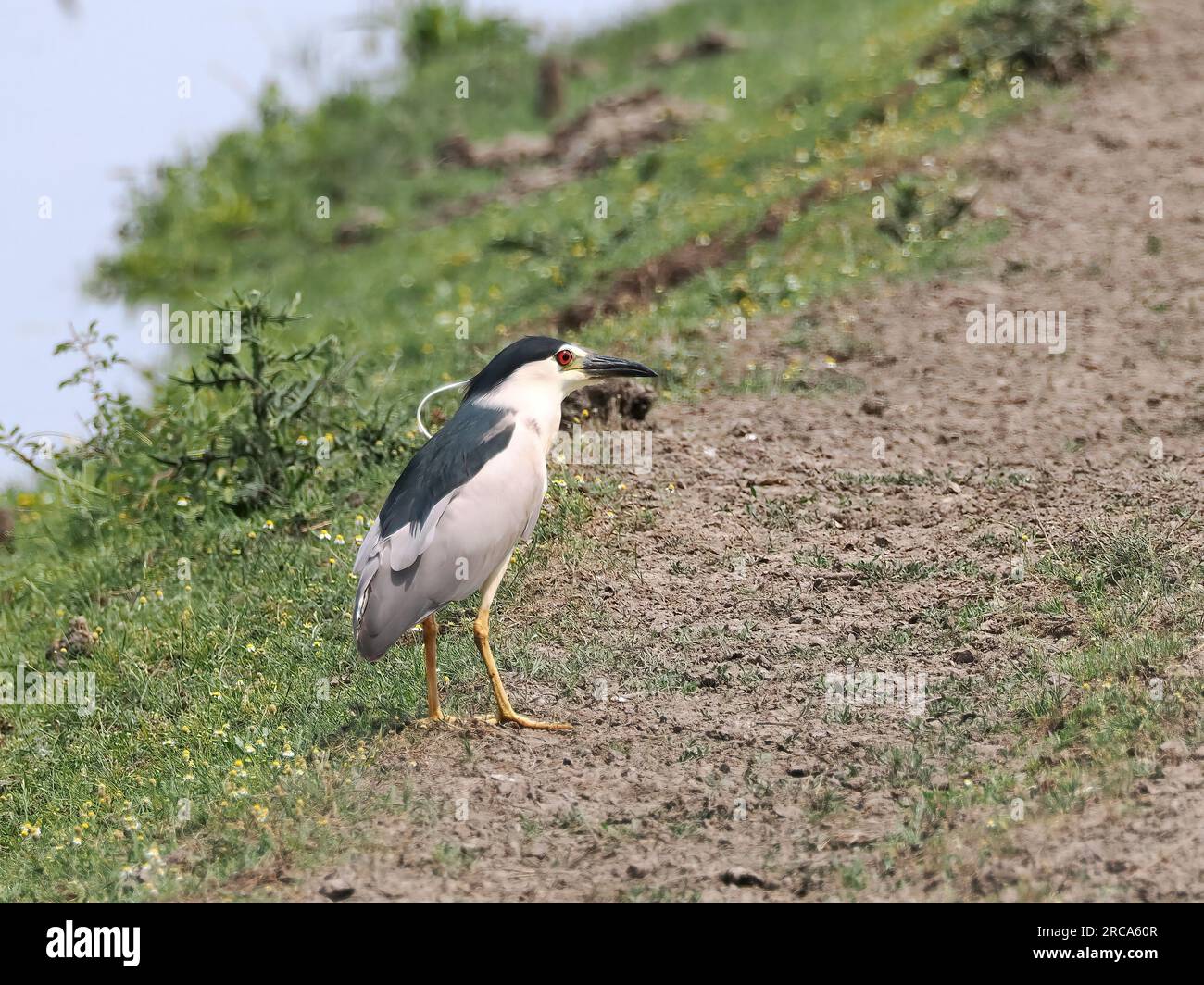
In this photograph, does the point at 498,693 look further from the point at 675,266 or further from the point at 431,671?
the point at 675,266

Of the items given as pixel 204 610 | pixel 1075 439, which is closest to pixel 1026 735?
pixel 1075 439

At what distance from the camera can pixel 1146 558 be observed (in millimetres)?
6988

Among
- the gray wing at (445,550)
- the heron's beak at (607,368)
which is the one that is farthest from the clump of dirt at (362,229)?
the gray wing at (445,550)

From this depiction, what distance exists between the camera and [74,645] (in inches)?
322

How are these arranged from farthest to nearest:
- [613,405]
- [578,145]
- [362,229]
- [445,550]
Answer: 1. [362,229]
2. [578,145]
3. [613,405]
4. [445,550]

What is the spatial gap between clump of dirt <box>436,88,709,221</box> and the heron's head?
1000 centimetres

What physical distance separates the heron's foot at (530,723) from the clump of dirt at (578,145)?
10.9 m

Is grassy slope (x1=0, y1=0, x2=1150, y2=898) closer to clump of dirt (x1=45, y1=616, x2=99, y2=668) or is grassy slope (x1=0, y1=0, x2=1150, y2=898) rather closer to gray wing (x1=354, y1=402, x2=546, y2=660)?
clump of dirt (x1=45, y1=616, x2=99, y2=668)

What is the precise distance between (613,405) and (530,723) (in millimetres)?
3035

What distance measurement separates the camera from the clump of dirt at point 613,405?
8.91 m

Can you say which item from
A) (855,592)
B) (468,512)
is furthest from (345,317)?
(468,512)

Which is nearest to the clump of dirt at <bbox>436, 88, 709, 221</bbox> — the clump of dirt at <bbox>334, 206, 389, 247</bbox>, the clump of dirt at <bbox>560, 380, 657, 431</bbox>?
the clump of dirt at <bbox>334, 206, 389, 247</bbox>

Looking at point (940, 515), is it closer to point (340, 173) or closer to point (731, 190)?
point (731, 190)

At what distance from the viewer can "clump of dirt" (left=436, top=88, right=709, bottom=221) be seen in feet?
54.1
